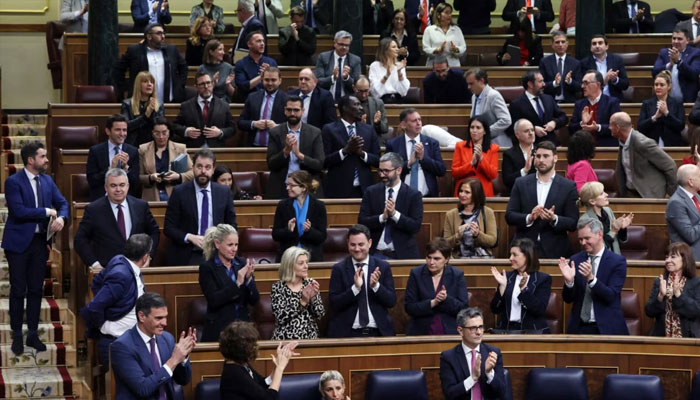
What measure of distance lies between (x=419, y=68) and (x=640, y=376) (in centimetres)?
495

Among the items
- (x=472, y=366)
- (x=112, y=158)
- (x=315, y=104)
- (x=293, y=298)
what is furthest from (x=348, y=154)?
(x=472, y=366)

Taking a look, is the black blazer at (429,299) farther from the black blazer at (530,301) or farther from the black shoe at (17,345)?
the black shoe at (17,345)

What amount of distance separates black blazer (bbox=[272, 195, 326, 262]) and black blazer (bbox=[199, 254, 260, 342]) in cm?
77

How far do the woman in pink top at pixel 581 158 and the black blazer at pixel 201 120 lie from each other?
2.38 metres

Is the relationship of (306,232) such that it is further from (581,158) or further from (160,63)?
(160,63)

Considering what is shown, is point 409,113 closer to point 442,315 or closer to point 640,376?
point 442,315

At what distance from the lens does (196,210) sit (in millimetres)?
7766

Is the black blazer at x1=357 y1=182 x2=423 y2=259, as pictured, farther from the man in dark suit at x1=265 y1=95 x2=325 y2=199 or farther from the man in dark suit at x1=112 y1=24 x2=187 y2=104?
the man in dark suit at x1=112 y1=24 x2=187 y2=104

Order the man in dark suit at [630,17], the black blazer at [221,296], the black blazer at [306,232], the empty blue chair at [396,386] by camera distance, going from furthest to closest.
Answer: the man in dark suit at [630,17]
the black blazer at [306,232]
the black blazer at [221,296]
the empty blue chair at [396,386]

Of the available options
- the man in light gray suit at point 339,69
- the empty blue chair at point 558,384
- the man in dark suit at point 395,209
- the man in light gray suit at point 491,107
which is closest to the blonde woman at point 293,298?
the man in dark suit at point 395,209

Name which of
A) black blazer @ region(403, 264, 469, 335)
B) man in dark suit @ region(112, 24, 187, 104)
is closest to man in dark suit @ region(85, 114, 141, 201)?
man in dark suit @ region(112, 24, 187, 104)

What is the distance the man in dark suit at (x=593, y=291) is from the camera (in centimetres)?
709

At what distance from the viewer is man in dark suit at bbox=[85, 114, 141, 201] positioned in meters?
8.39

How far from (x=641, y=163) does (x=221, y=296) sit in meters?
3.31
